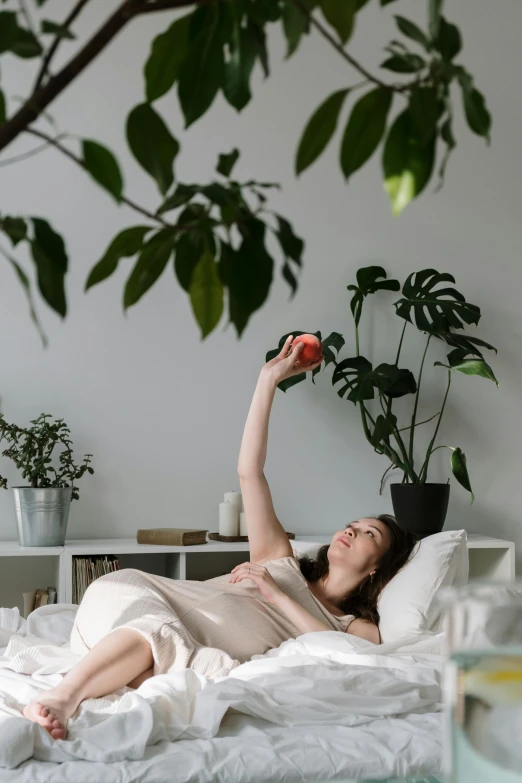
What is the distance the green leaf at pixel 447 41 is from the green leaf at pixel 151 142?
13 centimetres

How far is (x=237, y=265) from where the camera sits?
1.38 ft

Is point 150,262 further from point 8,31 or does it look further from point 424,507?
point 424,507

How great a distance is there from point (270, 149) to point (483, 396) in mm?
1478

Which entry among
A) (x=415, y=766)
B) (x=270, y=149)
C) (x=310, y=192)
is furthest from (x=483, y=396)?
(x=415, y=766)

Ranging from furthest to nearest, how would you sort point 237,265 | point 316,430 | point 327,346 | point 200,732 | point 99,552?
point 316,430
point 327,346
point 99,552
point 200,732
point 237,265

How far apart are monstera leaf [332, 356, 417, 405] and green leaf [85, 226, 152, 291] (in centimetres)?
308

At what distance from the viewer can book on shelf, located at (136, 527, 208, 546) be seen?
3.33 m

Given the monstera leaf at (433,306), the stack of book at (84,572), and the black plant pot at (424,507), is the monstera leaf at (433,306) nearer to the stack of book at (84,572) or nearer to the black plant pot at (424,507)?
the black plant pot at (424,507)

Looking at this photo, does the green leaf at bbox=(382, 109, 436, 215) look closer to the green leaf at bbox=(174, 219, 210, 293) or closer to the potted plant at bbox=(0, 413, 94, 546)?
the green leaf at bbox=(174, 219, 210, 293)

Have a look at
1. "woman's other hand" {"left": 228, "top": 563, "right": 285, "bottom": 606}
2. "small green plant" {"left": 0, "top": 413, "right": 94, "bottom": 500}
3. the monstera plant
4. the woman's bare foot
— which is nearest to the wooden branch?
the monstera plant

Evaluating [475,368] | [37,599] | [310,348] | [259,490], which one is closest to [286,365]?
[310,348]

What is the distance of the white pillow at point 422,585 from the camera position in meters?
2.56

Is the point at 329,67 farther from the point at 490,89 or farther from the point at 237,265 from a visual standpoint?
the point at 237,265

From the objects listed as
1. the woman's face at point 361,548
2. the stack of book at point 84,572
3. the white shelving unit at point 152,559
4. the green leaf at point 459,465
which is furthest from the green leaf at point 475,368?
the stack of book at point 84,572
